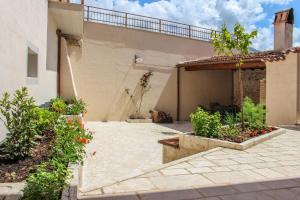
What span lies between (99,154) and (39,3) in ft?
12.5

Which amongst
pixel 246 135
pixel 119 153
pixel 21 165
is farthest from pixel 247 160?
pixel 119 153

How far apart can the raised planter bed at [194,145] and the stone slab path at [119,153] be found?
1.64ft

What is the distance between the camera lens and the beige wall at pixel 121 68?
12.4 m

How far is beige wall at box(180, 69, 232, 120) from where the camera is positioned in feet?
48.3

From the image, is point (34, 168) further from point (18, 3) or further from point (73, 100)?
point (73, 100)

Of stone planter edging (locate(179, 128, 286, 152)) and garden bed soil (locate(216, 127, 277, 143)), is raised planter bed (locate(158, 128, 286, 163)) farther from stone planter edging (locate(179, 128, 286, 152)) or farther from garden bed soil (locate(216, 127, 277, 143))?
garden bed soil (locate(216, 127, 277, 143))

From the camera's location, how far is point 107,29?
1270cm

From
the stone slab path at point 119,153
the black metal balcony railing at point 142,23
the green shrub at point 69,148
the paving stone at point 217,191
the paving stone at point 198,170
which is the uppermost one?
the black metal balcony railing at point 142,23

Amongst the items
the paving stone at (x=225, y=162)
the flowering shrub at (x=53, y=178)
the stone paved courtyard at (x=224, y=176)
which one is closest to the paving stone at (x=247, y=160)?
Answer: the stone paved courtyard at (x=224, y=176)

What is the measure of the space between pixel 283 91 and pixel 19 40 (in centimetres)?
789

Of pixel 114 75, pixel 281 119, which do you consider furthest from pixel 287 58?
pixel 114 75

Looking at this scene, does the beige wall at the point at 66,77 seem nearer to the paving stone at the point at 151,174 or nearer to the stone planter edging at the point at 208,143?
the stone planter edging at the point at 208,143

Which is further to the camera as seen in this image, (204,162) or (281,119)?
(281,119)

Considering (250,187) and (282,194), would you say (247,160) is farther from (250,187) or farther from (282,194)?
(282,194)
